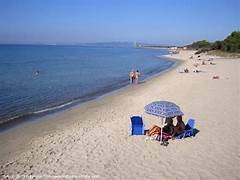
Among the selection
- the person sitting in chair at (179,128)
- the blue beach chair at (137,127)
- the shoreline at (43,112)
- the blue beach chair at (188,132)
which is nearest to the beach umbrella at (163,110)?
the person sitting in chair at (179,128)

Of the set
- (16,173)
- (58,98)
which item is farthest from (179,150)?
(58,98)

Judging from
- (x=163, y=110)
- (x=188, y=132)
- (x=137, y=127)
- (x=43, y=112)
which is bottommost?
(x=43, y=112)

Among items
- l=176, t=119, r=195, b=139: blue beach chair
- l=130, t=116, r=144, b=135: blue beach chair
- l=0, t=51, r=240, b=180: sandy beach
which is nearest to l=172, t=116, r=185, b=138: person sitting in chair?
l=176, t=119, r=195, b=139: blue beach chair

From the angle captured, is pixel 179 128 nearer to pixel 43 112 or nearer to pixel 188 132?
pixel 188 132

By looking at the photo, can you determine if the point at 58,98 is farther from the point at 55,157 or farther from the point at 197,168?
the point at 197,168

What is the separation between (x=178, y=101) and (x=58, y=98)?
9012mm

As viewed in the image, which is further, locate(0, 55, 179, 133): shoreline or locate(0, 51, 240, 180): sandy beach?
locate(0, 55, 179, 133): shoreline

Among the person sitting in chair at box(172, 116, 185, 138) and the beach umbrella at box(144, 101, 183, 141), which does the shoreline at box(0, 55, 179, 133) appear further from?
the person sitting in chair at box(172, 116, 185, 138)

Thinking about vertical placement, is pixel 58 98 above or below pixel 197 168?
below

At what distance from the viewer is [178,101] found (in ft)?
63.4

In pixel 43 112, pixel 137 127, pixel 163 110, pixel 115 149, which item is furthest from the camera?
pixel 43 112

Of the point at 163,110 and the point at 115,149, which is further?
the point at 163,110

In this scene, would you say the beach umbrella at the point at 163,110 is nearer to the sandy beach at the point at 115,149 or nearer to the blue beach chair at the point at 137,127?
the blue beach chair at the point at 137,127

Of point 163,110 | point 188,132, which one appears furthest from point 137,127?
point 188,132
